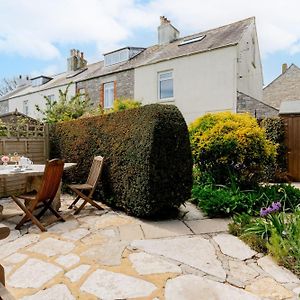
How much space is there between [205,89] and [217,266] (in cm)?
996

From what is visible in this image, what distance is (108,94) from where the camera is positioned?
15.6 metres

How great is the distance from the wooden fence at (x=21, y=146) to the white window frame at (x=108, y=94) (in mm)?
7902

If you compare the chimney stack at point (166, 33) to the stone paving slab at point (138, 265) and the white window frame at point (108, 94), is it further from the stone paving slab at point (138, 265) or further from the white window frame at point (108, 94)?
the stone paving slab at point (138, 265)

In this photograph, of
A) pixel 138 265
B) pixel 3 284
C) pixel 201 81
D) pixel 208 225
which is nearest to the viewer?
pixel 3 284

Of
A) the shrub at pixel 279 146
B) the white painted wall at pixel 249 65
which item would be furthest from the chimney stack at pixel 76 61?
the shrub at pixel 279 146

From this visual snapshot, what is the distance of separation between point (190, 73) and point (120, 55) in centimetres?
590

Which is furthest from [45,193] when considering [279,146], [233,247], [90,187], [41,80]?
[41,80]

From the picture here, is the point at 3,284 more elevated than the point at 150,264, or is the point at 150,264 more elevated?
the point at 3,284

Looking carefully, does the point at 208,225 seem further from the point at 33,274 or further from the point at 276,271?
the point at 33,274

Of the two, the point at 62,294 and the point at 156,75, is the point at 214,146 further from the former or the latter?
the point at 156,75

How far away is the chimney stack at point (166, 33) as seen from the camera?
622 inches

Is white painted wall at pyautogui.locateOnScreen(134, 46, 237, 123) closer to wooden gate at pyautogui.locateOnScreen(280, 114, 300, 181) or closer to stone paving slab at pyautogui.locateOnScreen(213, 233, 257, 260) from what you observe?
wooden gate at pyautogui.locateOnScreen(280, 114, 300, 181)

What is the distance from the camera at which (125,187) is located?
4949 millimetres

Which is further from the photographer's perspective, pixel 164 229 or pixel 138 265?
pixel 164 229
